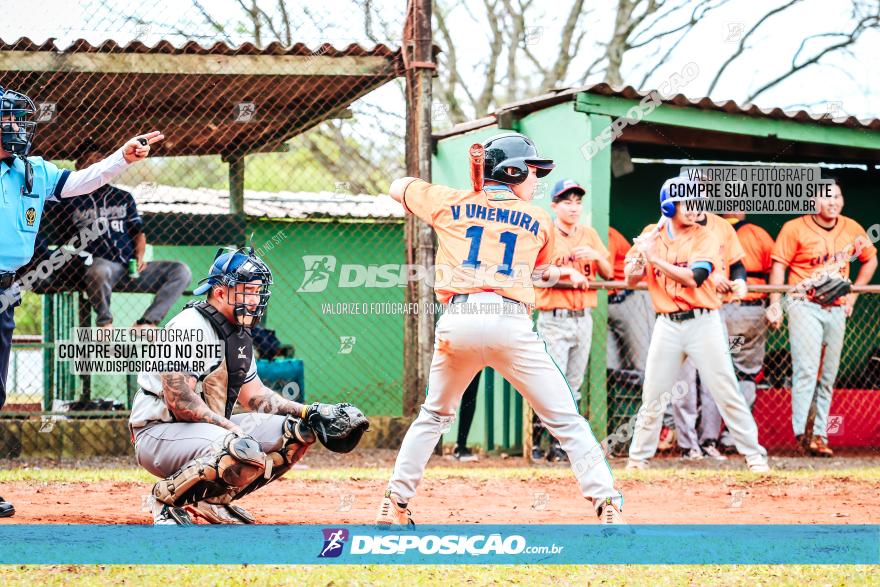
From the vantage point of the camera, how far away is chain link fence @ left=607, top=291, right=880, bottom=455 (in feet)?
29.6

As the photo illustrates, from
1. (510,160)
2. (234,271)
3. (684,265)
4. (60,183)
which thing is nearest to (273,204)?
(684,265)

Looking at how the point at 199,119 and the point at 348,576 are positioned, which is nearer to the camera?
the point at 348,576

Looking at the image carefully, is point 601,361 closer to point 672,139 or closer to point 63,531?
point 672,139

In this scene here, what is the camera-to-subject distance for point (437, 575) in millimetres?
4176

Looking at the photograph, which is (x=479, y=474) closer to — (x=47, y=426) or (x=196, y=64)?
(x=47, y=426)

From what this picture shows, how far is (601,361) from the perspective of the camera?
29.4 feet

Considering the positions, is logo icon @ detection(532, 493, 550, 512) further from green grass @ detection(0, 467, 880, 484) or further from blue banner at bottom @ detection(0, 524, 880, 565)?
blue banner at bottom @ detection(0, 524, 880, 565)

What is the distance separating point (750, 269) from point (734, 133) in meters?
1.26

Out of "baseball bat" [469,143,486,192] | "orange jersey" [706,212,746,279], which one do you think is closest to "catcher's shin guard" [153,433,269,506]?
"baseball bat" [469,143,486,192]

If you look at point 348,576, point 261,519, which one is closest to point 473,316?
point 348,576

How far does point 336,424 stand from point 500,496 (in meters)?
2.17

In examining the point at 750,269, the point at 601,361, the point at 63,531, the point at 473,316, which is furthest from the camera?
the point at 750,269

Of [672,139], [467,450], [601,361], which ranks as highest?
Answer: [672,139]

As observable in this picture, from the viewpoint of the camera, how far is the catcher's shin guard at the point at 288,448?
4.79m
